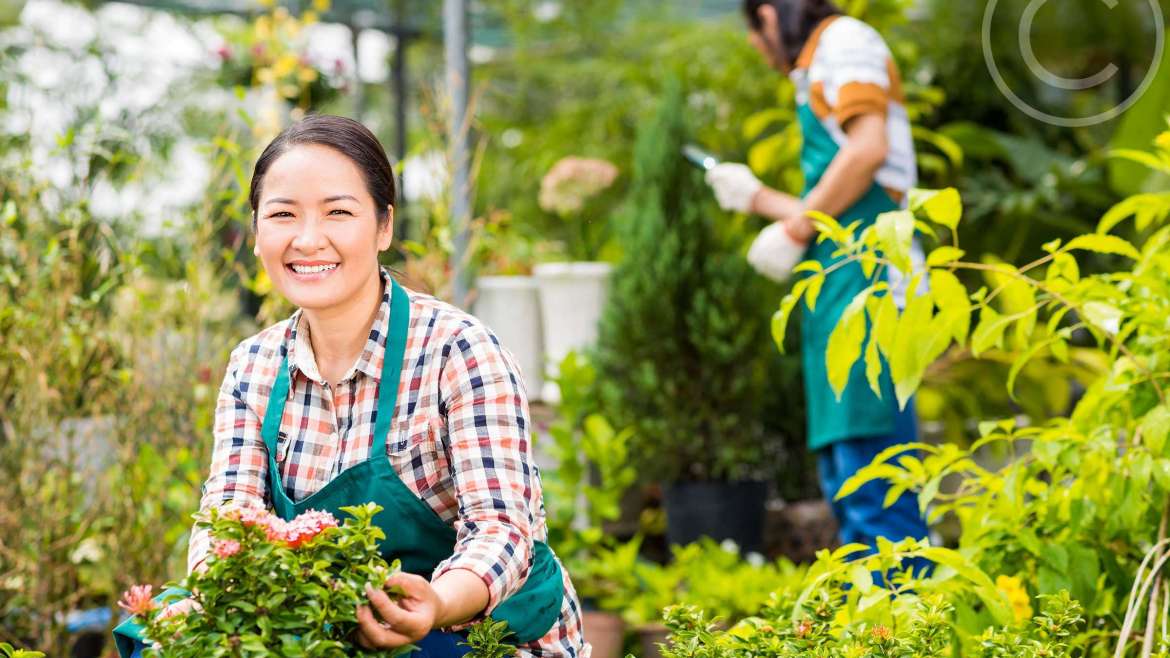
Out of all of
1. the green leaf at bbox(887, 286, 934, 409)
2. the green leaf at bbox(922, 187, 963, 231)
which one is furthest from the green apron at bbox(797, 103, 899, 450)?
the green leaf at bbox(922, 187, 963, 231)

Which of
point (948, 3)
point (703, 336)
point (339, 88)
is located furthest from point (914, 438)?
point (948, 3)

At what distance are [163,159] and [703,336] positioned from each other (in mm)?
2675

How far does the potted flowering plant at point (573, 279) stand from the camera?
4.18 meters

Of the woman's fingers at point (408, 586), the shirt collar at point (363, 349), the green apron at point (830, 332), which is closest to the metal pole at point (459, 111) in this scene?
the green apron at point (830, 332)

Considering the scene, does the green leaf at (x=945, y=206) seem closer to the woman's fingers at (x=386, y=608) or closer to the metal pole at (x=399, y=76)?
the woman's fingers at (x=386, y=608)

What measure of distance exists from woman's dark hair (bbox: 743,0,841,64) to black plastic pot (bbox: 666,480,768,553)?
4.73 feet

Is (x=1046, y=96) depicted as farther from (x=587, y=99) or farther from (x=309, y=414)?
(x=309, y=414)

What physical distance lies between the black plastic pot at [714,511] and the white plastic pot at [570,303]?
50 cm

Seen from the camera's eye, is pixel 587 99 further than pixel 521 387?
Yes

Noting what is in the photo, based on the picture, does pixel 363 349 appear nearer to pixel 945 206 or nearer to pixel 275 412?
pixel 275 412

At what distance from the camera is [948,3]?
238 inches

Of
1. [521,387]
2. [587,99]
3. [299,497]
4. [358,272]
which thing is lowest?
[299,497]

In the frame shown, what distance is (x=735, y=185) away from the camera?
10.9 ft

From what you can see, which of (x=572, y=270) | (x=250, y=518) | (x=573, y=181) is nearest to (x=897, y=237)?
(x=250, y=518)
